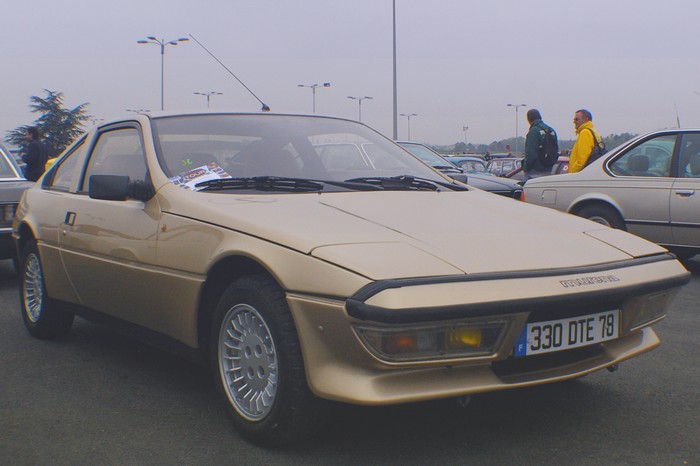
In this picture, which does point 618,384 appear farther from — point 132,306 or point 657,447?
point 132,306

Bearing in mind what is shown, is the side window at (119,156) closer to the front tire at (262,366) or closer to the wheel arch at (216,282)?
the wheel arch at (216,282)

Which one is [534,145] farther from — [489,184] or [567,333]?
[567,333]

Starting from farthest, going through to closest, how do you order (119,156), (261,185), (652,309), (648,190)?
1. (648,190)
2. (119,156)
3. (261,185)
4. (652,309)

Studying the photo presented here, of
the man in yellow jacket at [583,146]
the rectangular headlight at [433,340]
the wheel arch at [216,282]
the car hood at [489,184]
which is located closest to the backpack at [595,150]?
the man in yellow jacket at [583,146]

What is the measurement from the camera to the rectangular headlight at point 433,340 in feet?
9.44

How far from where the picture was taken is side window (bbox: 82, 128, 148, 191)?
449cm

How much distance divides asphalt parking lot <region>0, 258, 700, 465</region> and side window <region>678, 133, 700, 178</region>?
3947 millimetres

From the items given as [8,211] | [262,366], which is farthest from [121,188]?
[8,211]

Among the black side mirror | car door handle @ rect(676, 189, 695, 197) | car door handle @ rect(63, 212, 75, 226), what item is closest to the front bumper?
the black side mirror

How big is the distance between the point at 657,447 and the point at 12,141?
4819cm

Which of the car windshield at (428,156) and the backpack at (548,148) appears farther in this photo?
the backpack at (548,148)

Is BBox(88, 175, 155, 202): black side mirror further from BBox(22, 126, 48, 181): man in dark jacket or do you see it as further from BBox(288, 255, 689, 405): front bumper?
BBox(22, 126, 48, 181): man in dark jacket

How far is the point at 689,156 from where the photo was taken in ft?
27.5

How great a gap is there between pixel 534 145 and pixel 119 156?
8.15 meters
